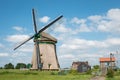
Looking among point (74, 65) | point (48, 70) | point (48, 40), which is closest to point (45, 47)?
point (48, 40)

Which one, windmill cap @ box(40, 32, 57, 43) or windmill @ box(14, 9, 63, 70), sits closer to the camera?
windmill @ box(14, 9, 63, 70)

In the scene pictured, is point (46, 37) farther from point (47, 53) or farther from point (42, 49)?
point (47, 53)

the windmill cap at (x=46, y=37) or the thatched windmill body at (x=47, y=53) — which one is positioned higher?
the windmill cap at (x=46, y=37)

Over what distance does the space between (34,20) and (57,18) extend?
15.8 ft

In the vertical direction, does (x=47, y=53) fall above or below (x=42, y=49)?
below

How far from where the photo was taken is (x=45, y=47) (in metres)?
56.1

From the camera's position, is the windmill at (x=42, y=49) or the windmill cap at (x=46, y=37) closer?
the windmill at (x=42, y=49)

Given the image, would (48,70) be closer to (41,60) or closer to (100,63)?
(41,60)

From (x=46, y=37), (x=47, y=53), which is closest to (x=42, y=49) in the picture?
(x=47, y=53)

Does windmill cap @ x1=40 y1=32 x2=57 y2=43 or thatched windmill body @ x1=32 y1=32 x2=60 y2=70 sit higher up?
windmill cap @ x1=40 y1=32 x2=57 y2=43

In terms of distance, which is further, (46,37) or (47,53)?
(47,53)

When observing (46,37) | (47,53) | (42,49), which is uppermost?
(46,37)

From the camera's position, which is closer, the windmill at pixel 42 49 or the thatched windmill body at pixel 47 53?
the windmill at pixel 42 49

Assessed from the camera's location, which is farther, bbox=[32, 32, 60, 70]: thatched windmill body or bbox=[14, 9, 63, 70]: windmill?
bbox=[32, 32, 60, 70]: thatched windmill body
